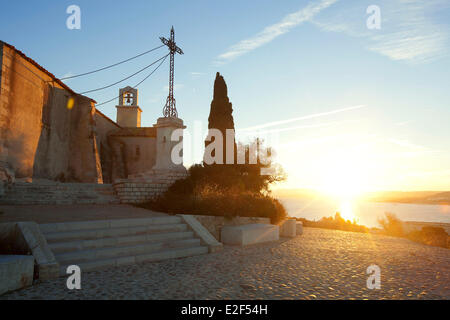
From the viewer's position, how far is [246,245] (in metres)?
9.14

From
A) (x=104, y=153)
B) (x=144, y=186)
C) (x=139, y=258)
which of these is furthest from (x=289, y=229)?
(x=104, y=153)

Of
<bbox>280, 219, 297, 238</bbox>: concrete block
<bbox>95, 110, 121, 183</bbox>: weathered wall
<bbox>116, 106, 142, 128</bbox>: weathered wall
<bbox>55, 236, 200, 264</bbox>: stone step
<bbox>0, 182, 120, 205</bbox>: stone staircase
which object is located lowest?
<bbox>280, 219, 297, 238</bbox>: concrete block

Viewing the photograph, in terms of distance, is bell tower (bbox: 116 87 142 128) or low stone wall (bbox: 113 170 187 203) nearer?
low stone wall (bbox: 113 170 187 203)

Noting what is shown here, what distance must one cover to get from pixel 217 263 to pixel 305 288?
7.62 feet

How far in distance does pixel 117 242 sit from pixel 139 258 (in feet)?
2.56

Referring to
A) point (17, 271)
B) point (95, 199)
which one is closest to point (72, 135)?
point (95, 199)

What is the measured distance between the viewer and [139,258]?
6.43m

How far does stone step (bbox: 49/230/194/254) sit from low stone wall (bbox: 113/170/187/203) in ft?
17.4

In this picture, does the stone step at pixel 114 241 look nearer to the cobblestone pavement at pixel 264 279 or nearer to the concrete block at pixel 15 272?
the cobblestone pavement at pixel 264 279

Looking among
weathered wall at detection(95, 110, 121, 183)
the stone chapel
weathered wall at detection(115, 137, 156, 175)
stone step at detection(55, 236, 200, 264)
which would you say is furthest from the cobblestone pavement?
weathered wall at detection(115, 137, 156, 175)

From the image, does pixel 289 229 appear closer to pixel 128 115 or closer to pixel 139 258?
pixel 139 258

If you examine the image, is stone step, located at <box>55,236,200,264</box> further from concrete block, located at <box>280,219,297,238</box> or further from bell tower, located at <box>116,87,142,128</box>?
bell tower, located at <box>116,87,142,128</box>

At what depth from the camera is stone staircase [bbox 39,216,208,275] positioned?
592 centimetres

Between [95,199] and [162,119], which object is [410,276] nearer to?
[95,199]
